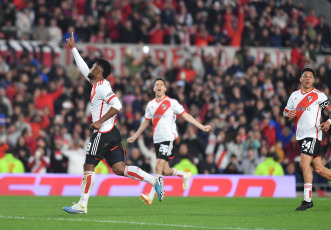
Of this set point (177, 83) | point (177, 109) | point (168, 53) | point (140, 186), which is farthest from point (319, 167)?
point (168, 53)

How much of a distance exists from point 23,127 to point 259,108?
7.06 metres

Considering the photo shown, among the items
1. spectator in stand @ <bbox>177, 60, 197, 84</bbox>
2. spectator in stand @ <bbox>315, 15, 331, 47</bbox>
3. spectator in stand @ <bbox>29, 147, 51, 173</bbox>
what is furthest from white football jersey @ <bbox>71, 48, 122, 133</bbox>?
spectator in stand @ <bbox>315, 15, 331, 47</bbox>

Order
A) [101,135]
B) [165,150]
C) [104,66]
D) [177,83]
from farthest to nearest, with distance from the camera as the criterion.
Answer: [177,83]
[165,150]
[104,66]
[101,135]

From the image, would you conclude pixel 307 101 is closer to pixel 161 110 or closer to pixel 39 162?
pixel 161 110

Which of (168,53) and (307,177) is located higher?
(168,53)

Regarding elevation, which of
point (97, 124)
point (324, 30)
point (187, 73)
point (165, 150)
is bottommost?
point (165, 150)

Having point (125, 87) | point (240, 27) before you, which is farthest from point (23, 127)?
point (240, 27)

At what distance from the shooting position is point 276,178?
19.6 metres

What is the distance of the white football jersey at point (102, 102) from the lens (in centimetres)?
1183

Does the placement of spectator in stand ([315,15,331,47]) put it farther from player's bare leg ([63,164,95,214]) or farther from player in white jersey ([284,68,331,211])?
player's bare leg ([63,164,95,214])

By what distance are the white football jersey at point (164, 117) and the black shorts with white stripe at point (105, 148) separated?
3620 mm

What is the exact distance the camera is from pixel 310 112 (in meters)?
13.3

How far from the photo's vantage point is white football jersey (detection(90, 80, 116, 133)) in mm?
11828

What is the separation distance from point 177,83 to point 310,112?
33.9 ft
